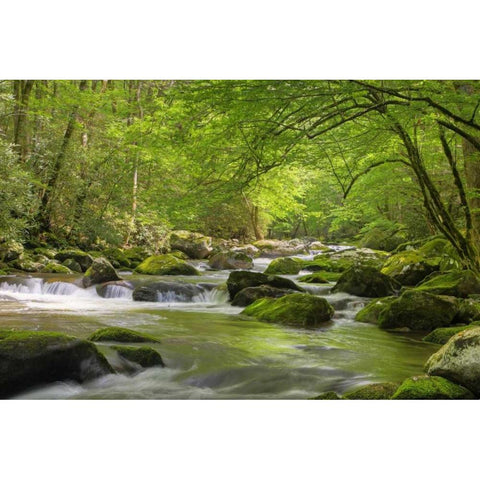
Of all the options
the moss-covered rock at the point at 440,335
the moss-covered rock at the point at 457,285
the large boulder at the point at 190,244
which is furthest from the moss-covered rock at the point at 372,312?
the large boulder at the point at 190,244

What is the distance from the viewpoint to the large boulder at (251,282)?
7.98 metres

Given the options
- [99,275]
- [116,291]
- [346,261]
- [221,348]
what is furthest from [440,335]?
[346,261]

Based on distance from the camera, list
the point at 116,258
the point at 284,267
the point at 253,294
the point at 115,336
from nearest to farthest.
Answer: the point at 115,336, the point at 253,294, the point at 284,267, the point at 116,258

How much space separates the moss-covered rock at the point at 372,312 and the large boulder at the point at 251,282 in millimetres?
1756

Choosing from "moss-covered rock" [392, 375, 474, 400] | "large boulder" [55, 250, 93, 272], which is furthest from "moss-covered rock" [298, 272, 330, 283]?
"moss-covered rock" [392, 375, 474, 400]

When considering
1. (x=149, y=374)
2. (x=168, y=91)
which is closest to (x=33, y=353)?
(x=149, y=374)

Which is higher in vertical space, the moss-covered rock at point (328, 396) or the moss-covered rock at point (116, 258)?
the moss-covered rock at point (328, 396)

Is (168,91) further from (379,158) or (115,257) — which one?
(115,257)

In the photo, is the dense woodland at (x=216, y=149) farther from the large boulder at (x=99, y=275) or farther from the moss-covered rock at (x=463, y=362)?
the moss-covered rock at (x=463, y=362)

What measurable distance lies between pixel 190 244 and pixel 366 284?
8.90 meters

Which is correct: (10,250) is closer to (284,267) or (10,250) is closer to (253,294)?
(253,294)

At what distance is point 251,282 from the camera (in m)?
8.13

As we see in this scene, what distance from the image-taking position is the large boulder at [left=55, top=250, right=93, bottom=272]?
403 inches

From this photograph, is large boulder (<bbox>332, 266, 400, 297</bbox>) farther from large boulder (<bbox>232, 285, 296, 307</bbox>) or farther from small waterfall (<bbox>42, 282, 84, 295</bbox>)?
small waterfall (<bbox>42, 282, 84, 295</bbox>)
